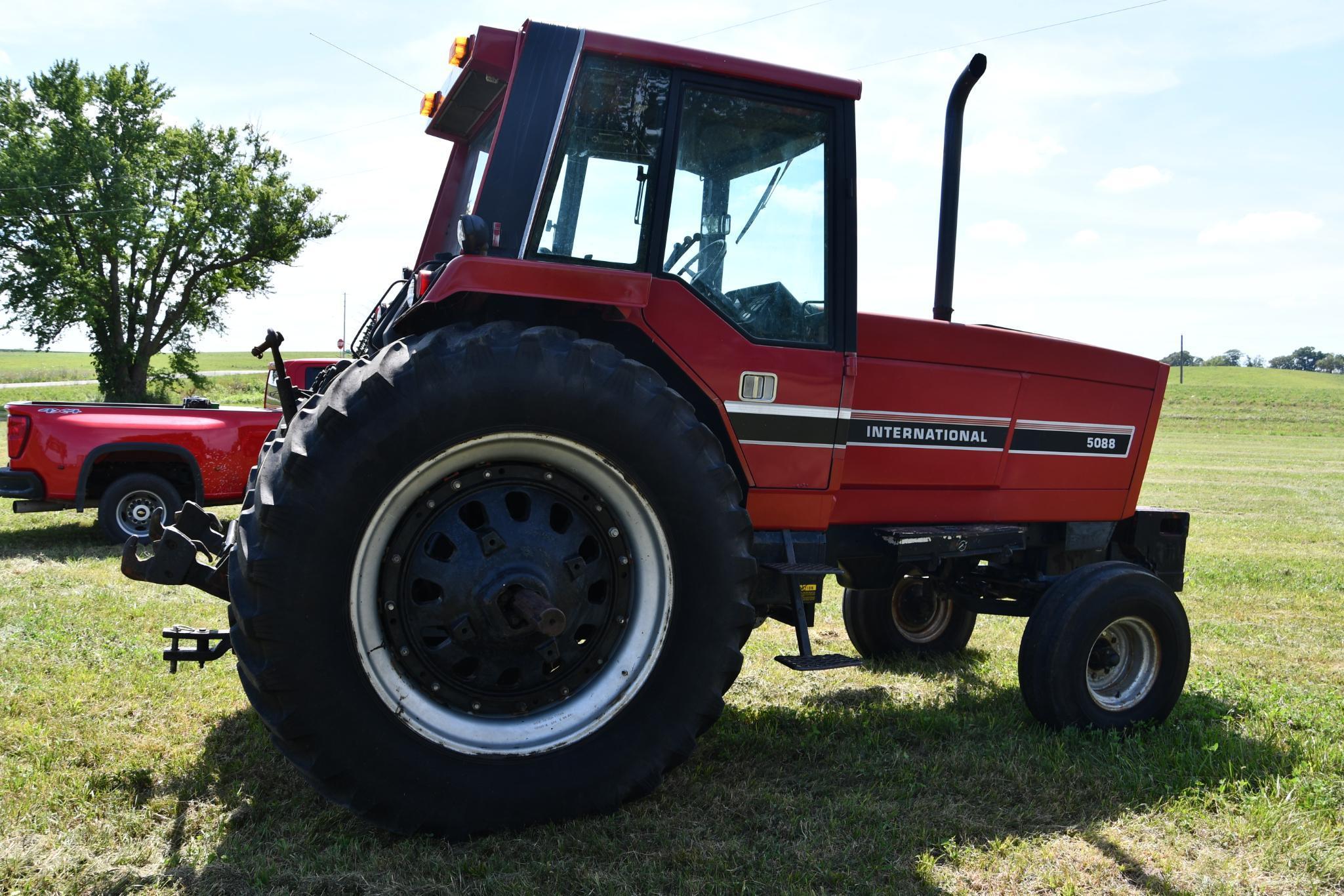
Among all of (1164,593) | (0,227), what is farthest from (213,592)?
(0,227)

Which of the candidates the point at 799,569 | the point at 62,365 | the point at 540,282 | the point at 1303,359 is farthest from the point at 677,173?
the point at 1303,359

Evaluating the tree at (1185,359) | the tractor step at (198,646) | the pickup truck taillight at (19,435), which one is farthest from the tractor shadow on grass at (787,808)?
the tree at (1185,359)

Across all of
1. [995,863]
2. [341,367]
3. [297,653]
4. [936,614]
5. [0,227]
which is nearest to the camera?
[297,653]

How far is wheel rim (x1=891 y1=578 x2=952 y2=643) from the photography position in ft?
17.4

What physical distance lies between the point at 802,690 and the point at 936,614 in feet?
4.12

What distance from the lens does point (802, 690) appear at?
4.60 meters

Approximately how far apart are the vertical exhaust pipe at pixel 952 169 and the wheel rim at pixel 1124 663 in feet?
5.21

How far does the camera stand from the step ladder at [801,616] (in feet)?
10.6

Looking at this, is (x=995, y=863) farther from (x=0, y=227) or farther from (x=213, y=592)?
(x=0, y=227)

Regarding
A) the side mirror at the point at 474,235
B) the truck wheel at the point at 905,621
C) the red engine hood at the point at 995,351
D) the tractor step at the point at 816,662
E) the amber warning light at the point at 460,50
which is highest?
the amber warning light at the point at 460,50

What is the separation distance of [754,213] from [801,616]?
151 cm

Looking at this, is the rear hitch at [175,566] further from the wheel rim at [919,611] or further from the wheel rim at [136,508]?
the wheel rim at [136,508]

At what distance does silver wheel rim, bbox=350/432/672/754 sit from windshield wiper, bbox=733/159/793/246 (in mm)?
1179

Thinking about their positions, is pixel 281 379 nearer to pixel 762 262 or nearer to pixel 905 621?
pixel 762 262
